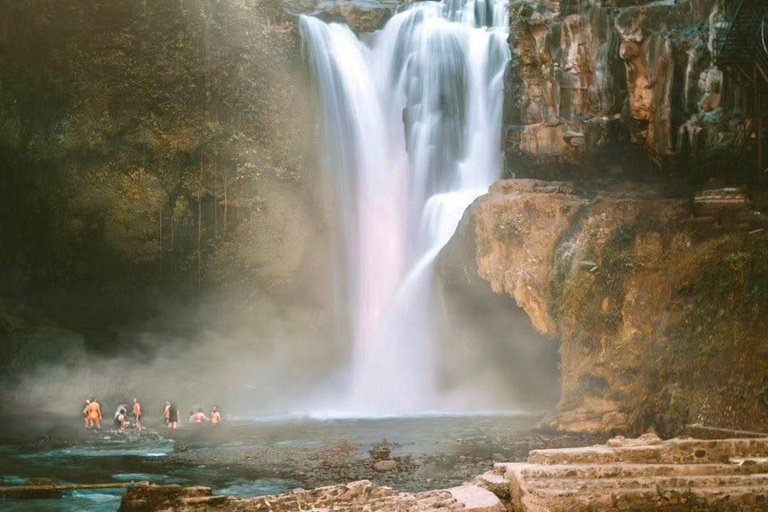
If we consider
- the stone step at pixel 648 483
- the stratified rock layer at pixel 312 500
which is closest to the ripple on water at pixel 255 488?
the stratified rock layer at pixel 312 500

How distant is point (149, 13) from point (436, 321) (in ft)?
55.8

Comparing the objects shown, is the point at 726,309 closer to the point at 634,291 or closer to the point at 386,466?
the point at 634,291

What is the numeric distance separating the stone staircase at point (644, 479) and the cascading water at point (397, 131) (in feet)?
68.5

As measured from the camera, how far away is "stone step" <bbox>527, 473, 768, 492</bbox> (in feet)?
42.4

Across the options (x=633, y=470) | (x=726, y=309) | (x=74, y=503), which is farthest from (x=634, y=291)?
(x=74, y=503)

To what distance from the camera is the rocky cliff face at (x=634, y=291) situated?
68.9ft

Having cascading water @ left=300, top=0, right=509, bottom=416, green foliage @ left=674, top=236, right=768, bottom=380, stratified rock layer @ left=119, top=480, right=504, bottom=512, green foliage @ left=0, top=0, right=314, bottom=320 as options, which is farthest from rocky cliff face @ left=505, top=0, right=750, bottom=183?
stratified rock layer @ left=119, top=480, right=504, bottom=512

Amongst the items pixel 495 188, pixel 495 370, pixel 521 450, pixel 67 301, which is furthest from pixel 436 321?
pixel 67 301

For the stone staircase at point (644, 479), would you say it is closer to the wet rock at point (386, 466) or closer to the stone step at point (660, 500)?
the stone step at point (660, 500)

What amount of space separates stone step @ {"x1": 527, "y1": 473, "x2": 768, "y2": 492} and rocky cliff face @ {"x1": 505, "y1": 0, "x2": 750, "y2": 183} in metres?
18.5

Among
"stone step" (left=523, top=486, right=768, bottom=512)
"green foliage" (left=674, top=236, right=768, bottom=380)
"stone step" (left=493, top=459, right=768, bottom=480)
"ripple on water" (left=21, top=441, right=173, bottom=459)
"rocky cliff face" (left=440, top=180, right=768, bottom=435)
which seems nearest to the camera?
"stone step" (left=523, top=486, right=768, bottom=512)

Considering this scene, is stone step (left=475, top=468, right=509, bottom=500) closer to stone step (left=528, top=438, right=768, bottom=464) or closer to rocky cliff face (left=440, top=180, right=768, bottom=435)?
stone step (left=528, top=438, right=768, bottom=464)

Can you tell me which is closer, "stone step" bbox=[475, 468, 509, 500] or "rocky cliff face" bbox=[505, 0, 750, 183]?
"stone step" bbox=[475, 468, 509, 500]

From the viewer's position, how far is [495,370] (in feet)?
110
